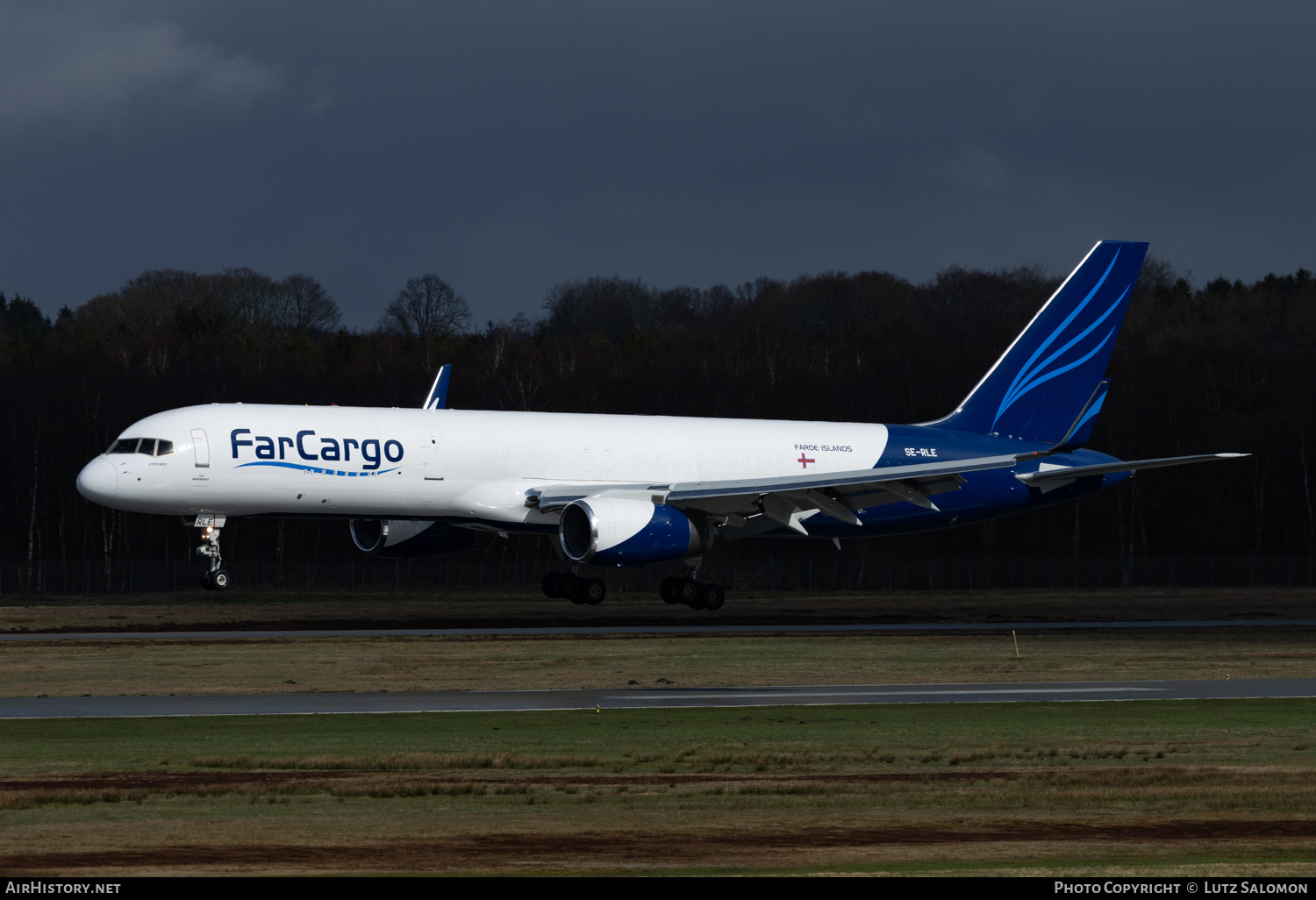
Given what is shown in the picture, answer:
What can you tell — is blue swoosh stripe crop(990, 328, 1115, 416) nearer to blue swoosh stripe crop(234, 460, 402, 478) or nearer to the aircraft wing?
the aircraft wing

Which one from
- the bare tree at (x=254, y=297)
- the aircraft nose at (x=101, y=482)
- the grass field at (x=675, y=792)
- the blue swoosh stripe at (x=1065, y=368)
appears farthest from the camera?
the bare tree at (x=254, y=297)

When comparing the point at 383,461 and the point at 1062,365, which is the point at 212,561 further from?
the point at 1062,365

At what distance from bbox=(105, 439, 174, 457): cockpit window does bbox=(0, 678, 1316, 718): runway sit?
37.9 ft

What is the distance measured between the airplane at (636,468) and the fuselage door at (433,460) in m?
0.07

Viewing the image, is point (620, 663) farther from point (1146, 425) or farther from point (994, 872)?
point (1146, 425)

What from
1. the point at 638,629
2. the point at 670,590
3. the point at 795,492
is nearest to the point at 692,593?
the point at 670,590

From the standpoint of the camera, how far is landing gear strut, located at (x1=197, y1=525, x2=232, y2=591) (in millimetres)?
39812

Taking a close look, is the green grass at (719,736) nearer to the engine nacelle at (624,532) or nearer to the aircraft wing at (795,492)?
the engine nacelle at (624,532)

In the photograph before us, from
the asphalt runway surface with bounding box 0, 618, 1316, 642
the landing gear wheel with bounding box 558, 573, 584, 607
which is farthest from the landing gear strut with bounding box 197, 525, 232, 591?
the landing gear wheel with bounding box 558, 573, 584, 607

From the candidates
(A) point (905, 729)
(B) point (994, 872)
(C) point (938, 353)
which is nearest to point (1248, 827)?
(B) point (994, 872)

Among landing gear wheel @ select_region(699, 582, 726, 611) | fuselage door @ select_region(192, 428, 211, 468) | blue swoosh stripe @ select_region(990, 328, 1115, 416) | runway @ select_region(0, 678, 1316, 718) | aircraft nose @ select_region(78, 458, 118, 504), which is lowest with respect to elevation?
runway @ select_region(0, 678, 1316, 718)

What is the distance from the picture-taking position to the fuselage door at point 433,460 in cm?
4153

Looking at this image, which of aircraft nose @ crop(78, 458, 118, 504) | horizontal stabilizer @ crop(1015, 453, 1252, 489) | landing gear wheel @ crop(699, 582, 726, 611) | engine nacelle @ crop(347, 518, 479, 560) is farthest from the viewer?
horizontal stabilizer @ crop(1015, 453, 1252, 489)

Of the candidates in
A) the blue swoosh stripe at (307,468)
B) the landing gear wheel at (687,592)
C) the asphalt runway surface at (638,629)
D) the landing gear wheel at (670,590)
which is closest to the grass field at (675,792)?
the blue swoosh stripe at (307,468)
